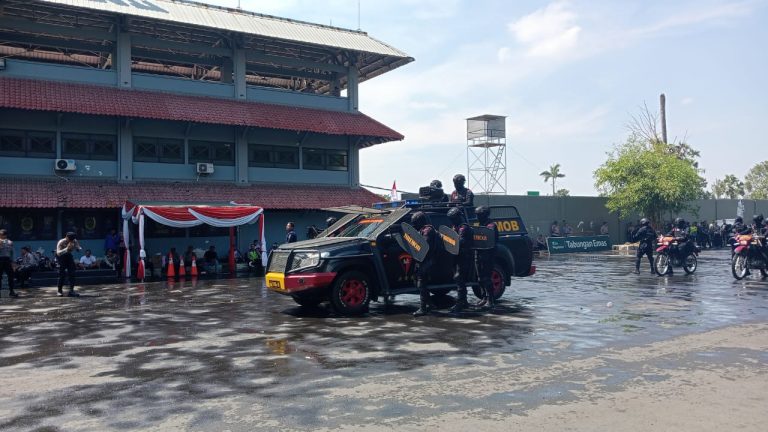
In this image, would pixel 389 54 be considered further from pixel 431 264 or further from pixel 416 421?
pixel 416 421

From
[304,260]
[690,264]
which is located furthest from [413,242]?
[690,264]

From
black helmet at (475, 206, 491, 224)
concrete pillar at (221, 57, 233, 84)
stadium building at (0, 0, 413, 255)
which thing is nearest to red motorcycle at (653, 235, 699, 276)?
black helmet at (475, 206, 491, 224)

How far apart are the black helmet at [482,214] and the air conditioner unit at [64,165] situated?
16691mm

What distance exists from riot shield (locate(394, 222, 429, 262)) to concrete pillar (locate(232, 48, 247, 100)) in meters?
17.7

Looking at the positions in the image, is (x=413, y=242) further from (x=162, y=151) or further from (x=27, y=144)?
(x=27, y=144)

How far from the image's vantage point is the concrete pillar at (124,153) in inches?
923

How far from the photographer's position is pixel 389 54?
28609mm

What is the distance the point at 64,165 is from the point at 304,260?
15.5 meters

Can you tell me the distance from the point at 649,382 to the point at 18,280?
17879 millimetres

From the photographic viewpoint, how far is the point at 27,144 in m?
21.9

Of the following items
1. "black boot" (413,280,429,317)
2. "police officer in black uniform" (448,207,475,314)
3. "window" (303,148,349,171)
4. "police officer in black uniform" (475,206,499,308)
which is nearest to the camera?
"black boot" (413,280,429,317)

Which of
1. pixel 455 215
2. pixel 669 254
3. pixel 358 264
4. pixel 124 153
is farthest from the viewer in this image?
pixel 124 153

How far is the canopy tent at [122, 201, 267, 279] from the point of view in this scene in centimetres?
1995

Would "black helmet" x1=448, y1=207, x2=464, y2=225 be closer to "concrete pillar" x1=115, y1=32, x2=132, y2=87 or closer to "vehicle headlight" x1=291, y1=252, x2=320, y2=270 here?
"vehicle headlight" x1=291, y1=252, x2=320, y2=270
